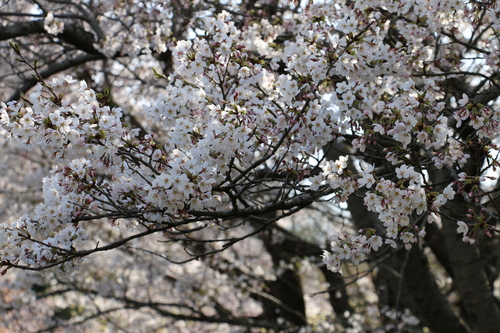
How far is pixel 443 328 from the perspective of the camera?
5191 mm

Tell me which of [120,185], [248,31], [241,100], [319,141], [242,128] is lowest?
[120,185]

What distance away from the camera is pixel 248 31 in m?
4.16

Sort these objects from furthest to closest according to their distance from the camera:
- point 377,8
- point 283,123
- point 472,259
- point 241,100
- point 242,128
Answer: point 472,259 < point 377,8 < point 241,100 < point 283,123 < point 242,128

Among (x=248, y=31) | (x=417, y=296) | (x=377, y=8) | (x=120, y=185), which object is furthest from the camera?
(x=417, y=296)

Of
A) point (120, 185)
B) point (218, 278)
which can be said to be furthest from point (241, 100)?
point (218, 278)

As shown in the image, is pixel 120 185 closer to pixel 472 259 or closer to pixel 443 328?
pixel 472 259

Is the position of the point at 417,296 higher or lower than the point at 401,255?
lower

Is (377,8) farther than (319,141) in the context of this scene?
Yes

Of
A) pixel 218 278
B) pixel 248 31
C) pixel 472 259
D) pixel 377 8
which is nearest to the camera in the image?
pixel 377 8

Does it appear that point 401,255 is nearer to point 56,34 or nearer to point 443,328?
point 443,328

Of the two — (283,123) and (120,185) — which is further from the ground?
(283,123)

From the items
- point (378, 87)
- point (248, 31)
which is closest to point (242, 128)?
point (378, 87)

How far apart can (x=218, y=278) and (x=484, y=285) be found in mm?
5025

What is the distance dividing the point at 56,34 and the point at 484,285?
5.16 meters
